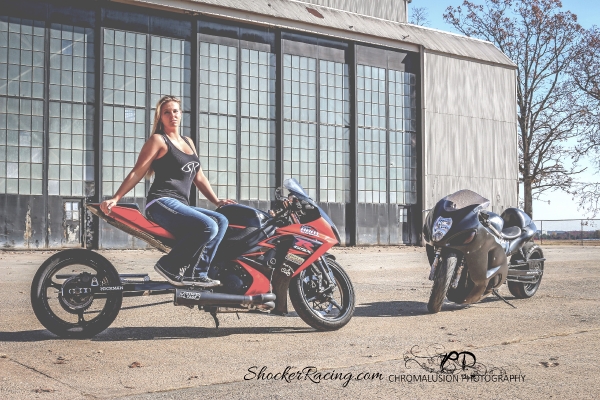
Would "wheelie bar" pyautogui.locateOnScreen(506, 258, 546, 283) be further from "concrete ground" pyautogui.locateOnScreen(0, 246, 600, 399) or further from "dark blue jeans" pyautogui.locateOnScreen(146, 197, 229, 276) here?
"dark blue jeans" pyautogui.locateOnScreen(146, 197, 229, 276)

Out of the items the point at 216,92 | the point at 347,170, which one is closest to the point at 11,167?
the point at 216,92

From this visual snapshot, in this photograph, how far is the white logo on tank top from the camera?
21.3 ft

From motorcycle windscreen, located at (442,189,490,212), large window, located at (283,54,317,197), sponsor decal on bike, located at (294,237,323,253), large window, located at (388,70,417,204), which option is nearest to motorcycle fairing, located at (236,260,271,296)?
sponsor decal on bike, located at (294,237,323,253)

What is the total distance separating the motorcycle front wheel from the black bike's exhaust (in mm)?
327

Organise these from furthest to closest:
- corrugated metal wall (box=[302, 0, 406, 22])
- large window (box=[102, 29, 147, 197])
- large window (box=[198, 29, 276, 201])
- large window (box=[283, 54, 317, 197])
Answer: corrugated metal wall (box=[302, 0, 406, 22]), large window (box=[283, 54, 317, 197]), large window (box=[198, 29, 276, 201]), large window (box=[102, 29, 147, 197])

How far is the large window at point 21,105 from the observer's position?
78.6 feet

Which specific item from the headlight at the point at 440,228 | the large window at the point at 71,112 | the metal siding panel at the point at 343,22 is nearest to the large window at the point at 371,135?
the metal siding panel at the point at 343,22

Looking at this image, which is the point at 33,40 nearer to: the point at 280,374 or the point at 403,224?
the point at 403,224

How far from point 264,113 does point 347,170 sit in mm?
4214

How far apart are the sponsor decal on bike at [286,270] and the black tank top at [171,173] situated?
0.95 meters

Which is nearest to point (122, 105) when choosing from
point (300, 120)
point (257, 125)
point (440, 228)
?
point (257, 125)

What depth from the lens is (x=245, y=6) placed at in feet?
92.0

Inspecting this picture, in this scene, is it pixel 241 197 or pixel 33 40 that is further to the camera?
pixel 241 197

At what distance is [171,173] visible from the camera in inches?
255
